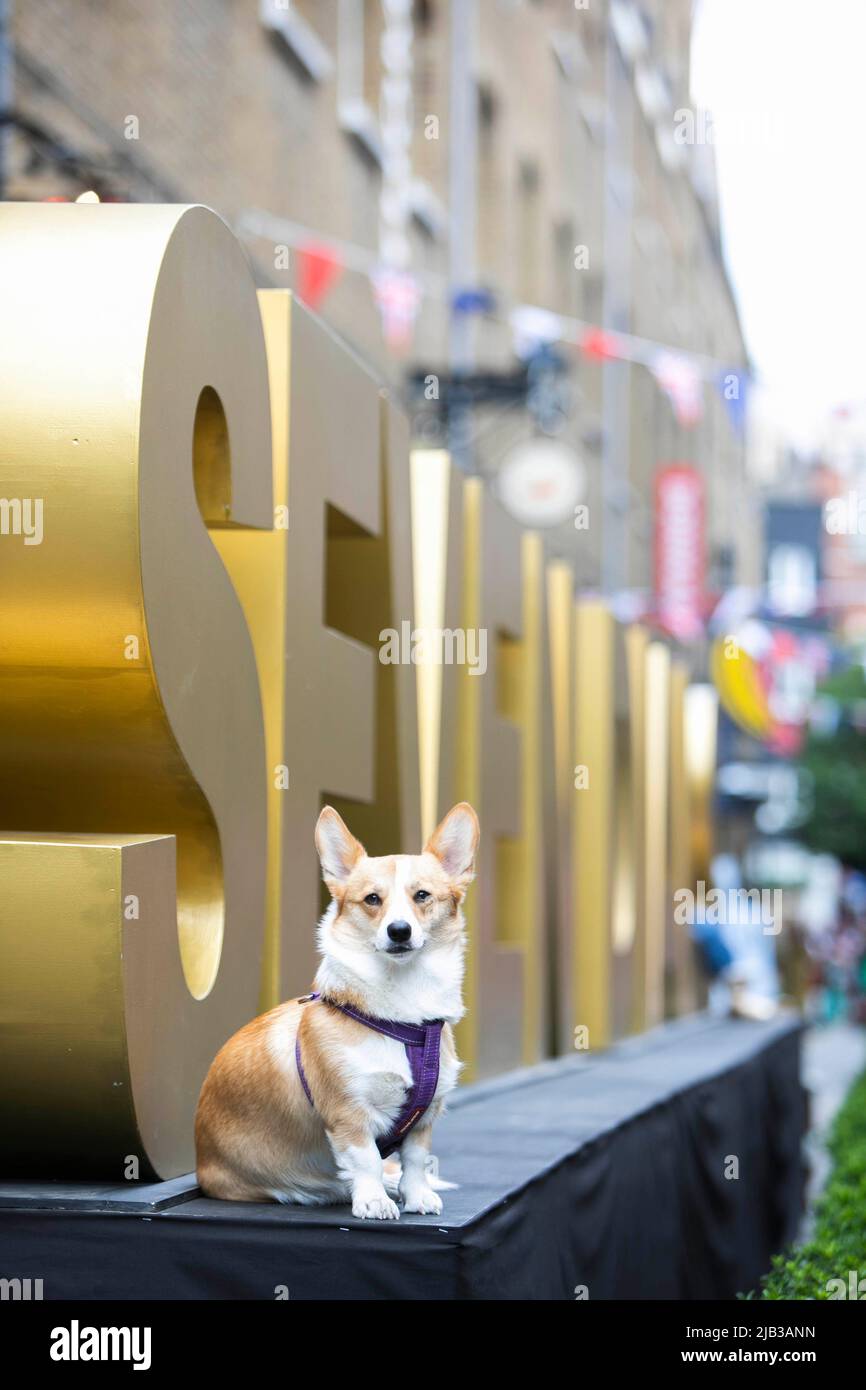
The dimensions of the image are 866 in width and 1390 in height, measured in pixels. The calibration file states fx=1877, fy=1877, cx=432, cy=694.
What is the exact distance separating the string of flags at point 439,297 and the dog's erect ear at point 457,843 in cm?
866

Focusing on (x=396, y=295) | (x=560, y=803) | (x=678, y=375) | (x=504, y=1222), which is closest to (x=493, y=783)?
(x=560, y=803)

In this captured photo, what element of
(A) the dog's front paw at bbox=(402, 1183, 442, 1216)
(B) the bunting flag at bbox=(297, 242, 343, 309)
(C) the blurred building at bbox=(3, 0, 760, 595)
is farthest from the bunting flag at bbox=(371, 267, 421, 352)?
(A) the dog's front paw at bbox=(402, 1183, 442, 1216)

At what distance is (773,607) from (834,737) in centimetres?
1920

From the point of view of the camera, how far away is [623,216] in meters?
26.9

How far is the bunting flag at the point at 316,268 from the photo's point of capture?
42.0 ft

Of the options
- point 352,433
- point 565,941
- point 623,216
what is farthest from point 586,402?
point 352,433

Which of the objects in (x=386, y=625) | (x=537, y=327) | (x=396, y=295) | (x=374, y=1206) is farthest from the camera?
(x=537, y=327)

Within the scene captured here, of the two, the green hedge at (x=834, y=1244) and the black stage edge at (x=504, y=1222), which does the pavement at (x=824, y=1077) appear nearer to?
the green hedge at (x=834, y=1244)

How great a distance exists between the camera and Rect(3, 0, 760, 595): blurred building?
1088 cm

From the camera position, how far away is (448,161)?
56.9 ft

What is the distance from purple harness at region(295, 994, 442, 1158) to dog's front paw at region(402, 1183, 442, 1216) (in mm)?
124

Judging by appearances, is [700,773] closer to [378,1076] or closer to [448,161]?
[448,161]

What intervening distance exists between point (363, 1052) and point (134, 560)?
1.22m

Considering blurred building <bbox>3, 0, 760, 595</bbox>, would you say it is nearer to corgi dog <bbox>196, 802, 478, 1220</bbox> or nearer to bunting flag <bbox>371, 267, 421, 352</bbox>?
bunting flag <bbox>371, 267, 421, 352</bbox>
